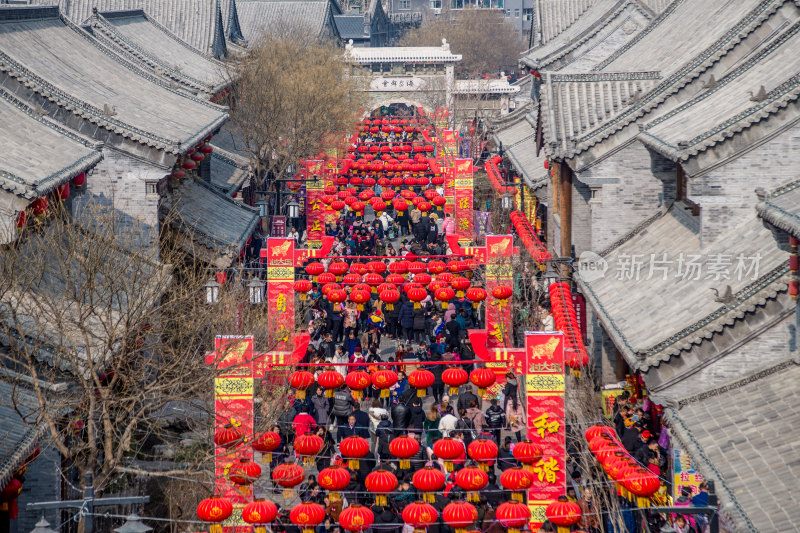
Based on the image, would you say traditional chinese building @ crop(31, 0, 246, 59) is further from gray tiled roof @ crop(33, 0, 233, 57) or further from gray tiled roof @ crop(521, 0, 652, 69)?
gray tiled roof @ crop(521, 0, 652, 69)

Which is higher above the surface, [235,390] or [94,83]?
[94,83]

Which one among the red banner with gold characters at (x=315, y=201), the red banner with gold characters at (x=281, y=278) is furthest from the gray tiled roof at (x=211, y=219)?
the red banner with gold characters at (x=315, y=201)

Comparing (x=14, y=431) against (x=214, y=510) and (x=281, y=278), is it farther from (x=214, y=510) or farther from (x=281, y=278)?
(x=281, y=278)

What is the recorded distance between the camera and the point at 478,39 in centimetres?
10688

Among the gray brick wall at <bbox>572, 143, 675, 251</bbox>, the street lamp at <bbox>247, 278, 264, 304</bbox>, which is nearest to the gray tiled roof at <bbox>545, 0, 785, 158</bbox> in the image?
the gray brick wall at <bbox>572, 143, 675, 251</bbox>

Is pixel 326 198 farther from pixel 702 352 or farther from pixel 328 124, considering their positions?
pixel 702 352

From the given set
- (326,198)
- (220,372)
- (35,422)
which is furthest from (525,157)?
(35,422)

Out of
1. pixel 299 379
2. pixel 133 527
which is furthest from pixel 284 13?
pixel 133 527

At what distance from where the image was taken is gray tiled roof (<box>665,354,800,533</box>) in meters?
12.9

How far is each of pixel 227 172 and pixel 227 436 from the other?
23.1 m

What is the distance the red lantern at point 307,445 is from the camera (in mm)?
19156

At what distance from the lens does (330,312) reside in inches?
1159

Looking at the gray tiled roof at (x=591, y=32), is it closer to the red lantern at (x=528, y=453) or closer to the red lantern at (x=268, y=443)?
the red lantern at (x=268, y=443)

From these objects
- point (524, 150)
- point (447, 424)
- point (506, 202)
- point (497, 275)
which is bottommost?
point (447, 424)
